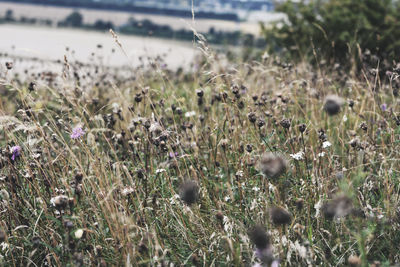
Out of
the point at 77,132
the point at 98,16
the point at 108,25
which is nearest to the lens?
the point at 77,132

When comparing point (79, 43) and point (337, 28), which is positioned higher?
Result: point (337, 28)

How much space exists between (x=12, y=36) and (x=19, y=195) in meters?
11.4

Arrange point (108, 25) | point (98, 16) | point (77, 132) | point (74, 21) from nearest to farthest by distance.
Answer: point (77, 132) → point (108, 25) → point (74, 21) → point (98, 16)

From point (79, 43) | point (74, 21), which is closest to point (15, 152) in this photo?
point (79, 43)

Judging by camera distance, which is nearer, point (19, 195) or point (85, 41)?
point (19, 195)

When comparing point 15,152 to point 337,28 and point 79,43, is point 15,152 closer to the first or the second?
point 337,28

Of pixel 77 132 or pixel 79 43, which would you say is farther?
pixel 79 43

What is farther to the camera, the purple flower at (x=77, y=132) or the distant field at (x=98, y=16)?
the distant field at (x=98, y=16)

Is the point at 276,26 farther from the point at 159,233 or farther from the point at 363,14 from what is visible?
the point at 159,233

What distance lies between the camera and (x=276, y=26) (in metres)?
7.21

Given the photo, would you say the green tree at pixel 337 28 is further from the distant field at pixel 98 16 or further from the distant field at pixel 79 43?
the distant field at pixel 98 16

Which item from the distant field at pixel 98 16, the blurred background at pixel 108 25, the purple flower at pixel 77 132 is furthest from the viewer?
the distant field at pixel 98 16

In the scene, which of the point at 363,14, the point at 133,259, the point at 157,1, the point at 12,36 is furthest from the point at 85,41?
the point at 133,259

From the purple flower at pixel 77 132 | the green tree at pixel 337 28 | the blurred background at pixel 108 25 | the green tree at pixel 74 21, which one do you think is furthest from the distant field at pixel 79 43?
the purple flower at pixel 77 132
